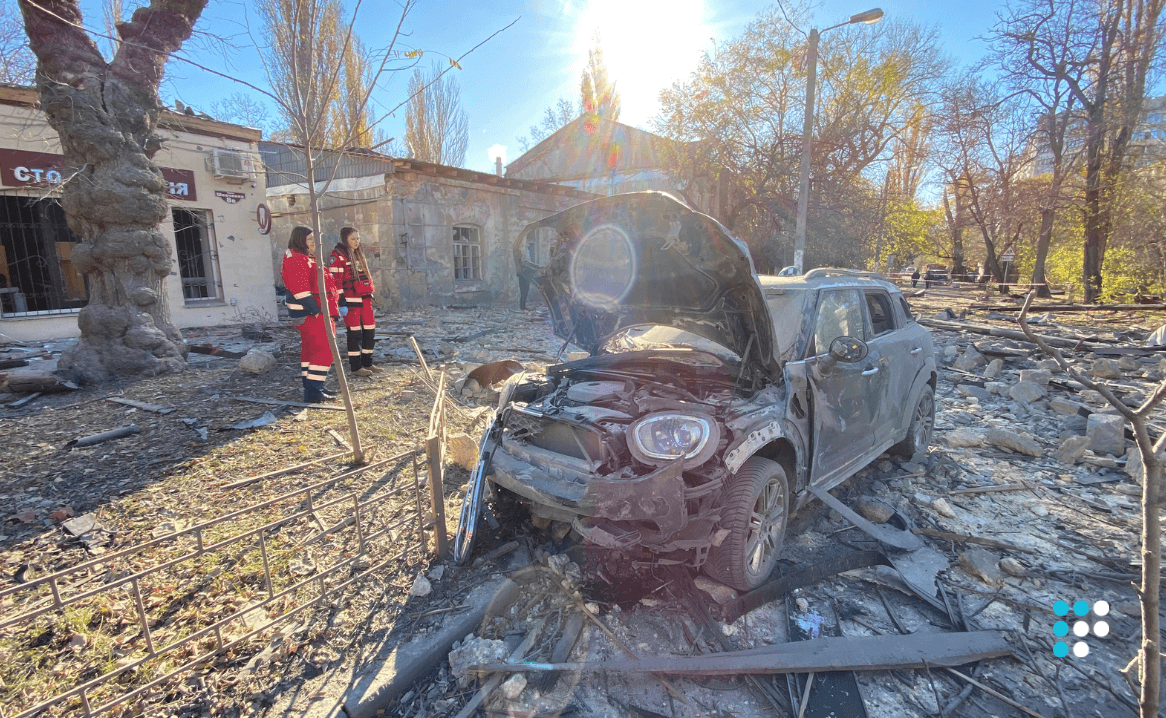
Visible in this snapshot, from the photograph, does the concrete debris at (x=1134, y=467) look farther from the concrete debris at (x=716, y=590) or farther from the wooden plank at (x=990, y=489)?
the concrete debris at (x=716, y=590)

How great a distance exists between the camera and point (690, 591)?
283 centimetres

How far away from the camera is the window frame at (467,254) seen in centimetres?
1594

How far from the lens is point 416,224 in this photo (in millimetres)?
14336

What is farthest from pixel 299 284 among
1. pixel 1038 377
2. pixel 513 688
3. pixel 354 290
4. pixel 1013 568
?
pixel 1038 377

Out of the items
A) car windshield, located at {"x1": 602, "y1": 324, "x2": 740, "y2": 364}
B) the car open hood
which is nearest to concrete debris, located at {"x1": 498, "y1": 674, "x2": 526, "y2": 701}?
the car open hood

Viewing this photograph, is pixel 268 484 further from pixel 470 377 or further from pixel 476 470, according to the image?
pixel 470 377

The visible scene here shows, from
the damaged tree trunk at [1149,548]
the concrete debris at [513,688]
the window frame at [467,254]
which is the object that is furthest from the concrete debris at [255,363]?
the window frame at [467,254]

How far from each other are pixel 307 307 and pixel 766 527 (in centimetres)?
456

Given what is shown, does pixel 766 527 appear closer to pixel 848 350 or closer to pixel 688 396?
pixel 688 396

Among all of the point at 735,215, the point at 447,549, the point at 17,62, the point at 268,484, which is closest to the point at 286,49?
the point at 268,484

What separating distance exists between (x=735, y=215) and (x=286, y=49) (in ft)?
61.1

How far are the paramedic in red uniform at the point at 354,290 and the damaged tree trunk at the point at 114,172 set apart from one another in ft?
7.89

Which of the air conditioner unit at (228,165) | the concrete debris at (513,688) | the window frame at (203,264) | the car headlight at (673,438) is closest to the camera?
the concrete debris at (513,688)

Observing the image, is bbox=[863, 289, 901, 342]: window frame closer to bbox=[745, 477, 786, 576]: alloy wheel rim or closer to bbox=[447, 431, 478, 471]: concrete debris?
bbox=[745, 477, 786, 576]: alloy wheel rim
